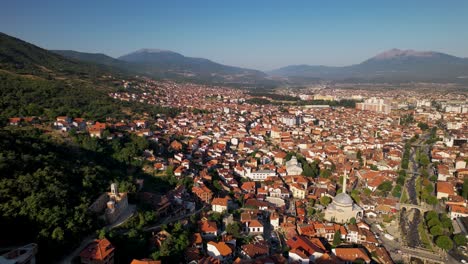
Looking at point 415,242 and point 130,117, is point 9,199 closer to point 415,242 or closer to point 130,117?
point 415,242

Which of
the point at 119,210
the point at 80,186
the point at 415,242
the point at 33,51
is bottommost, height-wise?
the point at 415,242

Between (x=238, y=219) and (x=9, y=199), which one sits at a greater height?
(x=9, y=199)

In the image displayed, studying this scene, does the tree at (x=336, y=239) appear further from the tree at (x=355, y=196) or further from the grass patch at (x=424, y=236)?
the tree at (x=355, y=196)

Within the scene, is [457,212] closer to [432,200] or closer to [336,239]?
[432,200]

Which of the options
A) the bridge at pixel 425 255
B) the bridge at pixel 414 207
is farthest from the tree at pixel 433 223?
the bridge at pixel 414 207

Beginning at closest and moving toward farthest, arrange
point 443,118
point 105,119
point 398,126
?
point 105,119 < point 398,126 < point 443,118

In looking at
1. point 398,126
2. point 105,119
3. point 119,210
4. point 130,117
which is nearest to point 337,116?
point 398,126

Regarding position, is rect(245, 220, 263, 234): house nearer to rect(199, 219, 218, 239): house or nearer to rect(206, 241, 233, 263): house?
rect(199, 219, 218, 239): house
